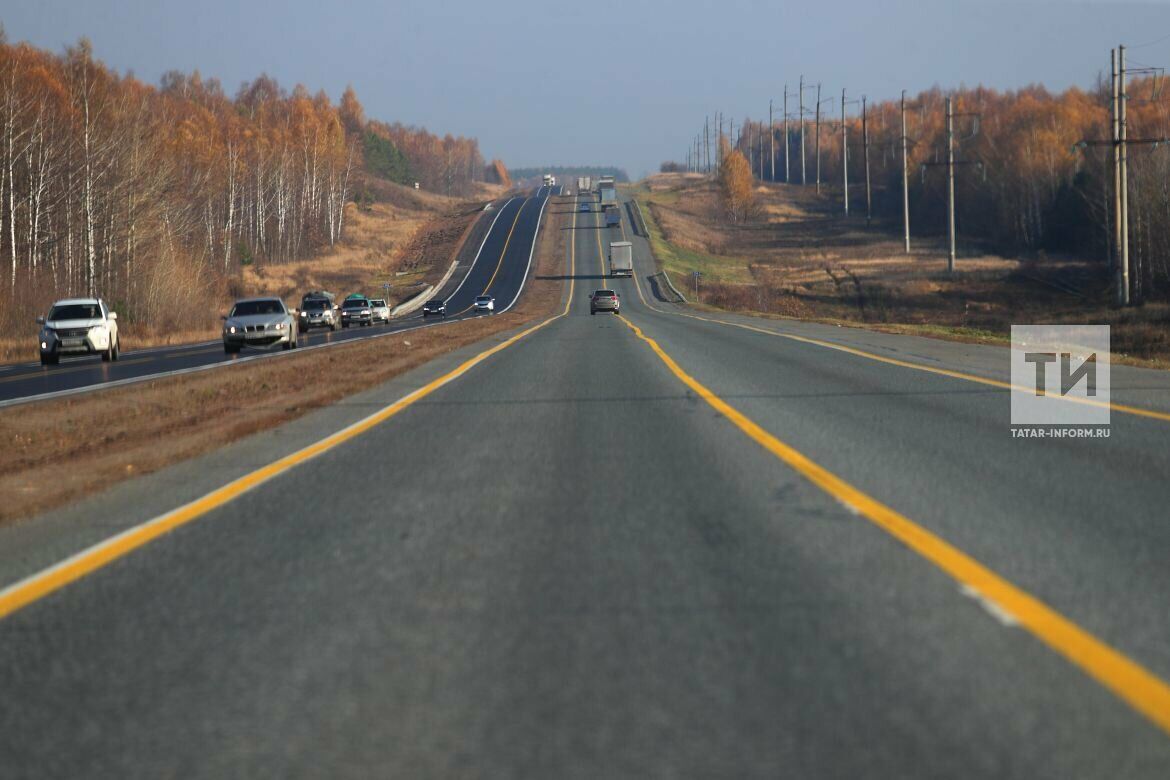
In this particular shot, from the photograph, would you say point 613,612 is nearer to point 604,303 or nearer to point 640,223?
point 604,303

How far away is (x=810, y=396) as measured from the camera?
1520cm

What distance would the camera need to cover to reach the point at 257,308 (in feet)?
123

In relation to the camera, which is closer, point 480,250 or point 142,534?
point 142,534

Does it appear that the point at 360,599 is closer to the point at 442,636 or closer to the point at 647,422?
the point at 442,636

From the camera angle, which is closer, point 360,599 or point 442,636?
point 442,636

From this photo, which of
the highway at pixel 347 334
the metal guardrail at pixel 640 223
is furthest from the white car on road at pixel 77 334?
the metal guardrail at pixel 640 223

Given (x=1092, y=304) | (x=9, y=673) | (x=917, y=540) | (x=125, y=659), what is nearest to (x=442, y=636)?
(x=125, y=659)

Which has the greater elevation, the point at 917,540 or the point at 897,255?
the point at 897,255

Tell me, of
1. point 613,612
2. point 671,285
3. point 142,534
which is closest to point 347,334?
point 142,534

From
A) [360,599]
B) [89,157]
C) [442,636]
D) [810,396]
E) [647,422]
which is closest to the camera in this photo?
[442,636]

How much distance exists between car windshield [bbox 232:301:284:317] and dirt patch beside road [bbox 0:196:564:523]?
670 centimetres

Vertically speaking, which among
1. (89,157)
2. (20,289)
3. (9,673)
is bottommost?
(9,673)

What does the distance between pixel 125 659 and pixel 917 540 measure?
171 inches

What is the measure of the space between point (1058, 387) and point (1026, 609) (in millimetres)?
11227
